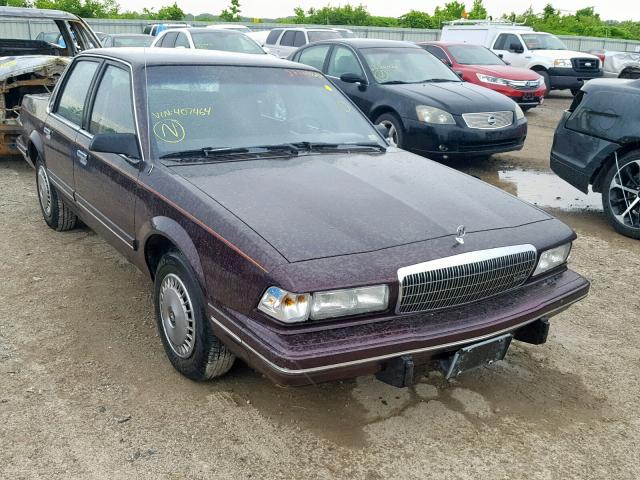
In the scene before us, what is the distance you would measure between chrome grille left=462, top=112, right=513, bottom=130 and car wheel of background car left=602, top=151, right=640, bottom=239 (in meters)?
2.10

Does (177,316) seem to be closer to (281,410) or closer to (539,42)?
(281,410)

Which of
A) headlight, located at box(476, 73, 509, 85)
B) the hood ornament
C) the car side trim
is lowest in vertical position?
the car side trim

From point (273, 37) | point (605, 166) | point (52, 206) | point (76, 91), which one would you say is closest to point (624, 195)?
point (605, 166)

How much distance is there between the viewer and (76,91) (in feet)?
15.7

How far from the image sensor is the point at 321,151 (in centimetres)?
394

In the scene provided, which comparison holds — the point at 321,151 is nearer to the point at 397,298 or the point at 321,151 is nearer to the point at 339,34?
the point at 397,298

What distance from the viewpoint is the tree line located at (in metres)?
34.5

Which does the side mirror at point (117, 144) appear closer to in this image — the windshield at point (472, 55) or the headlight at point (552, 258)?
the headlight at point (552, 258)

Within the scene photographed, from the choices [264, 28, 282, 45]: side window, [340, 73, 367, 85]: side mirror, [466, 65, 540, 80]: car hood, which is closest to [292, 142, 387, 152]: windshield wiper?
[340, 73, 367, 85]: side mirror

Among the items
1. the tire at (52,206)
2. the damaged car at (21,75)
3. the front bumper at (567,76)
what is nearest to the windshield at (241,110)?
the tire at (52,206)

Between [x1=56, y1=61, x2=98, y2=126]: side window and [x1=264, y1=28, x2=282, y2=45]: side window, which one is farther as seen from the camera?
[x1=264, y1=28, x2=282, y2=45]: side window

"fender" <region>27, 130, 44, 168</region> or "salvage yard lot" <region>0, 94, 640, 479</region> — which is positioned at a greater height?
"fender" <region>27, 130, 44, 168</region>

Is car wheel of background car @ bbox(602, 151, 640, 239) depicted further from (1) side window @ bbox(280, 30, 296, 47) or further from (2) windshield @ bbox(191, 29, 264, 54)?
(1) side window @ bbox(280, 30, 296, 47)

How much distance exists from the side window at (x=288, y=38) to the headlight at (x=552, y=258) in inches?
572
